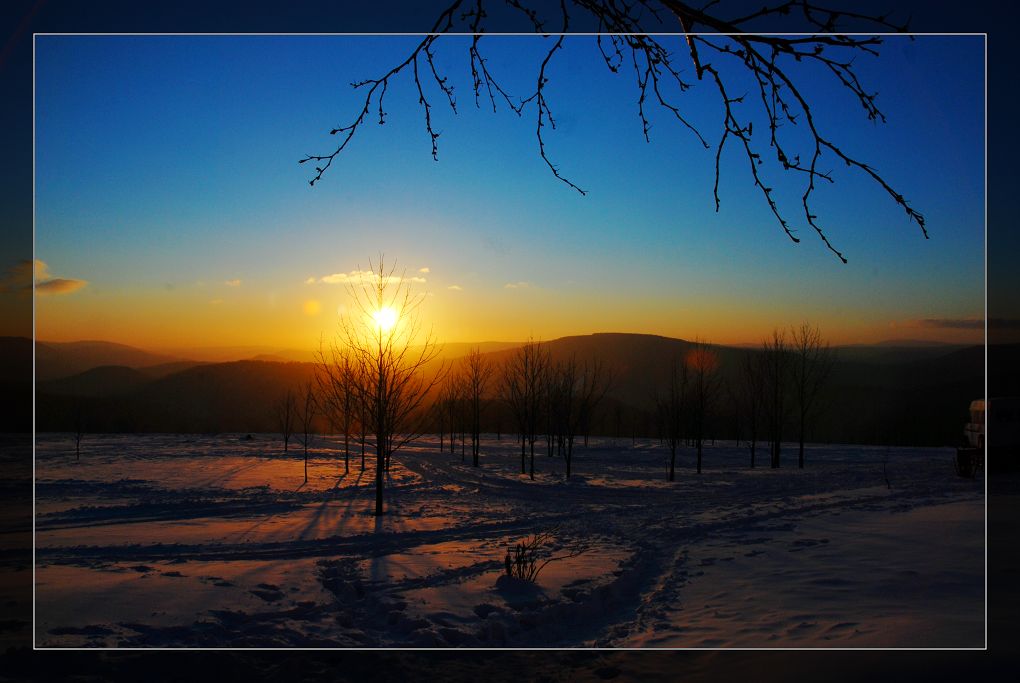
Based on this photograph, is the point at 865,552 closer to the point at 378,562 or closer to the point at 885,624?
the point at 885,624

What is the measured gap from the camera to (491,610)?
19.9ft

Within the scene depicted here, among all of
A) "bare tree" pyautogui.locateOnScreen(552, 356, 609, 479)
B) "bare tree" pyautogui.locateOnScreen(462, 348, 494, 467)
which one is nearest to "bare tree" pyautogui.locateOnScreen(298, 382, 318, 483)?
"bare tree" pyautogui.locateOnScreen(462, 348, 494, 467)

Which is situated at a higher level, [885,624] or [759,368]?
[759,368]

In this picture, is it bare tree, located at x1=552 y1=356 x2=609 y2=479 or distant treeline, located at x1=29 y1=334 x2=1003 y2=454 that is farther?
distant treeline, located at x1=29 y1=334 x2=1003 y2=454

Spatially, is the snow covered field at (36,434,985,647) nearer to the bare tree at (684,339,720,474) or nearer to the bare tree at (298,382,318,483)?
the bare tree at (298,382,318,483)

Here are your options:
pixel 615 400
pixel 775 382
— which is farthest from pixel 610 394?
pixel 775 382

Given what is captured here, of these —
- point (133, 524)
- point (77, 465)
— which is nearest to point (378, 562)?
point (133, 524)

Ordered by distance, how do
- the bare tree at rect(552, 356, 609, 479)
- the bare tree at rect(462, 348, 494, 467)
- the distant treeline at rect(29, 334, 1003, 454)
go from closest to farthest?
1. the bare tree at rect(552, 356, 609, 479)
2. the bare tree at rect(462, 348, 494, 467)
3. the distant treeline at rect(29, 334, 1003, 454)

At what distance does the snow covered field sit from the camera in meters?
5.43

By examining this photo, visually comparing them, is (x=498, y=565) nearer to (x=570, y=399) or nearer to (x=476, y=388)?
(x=570, y=399)

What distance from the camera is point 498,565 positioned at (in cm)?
792

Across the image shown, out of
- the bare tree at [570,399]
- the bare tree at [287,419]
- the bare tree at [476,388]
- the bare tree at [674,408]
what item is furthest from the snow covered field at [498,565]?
the bare tree at [287,419]
